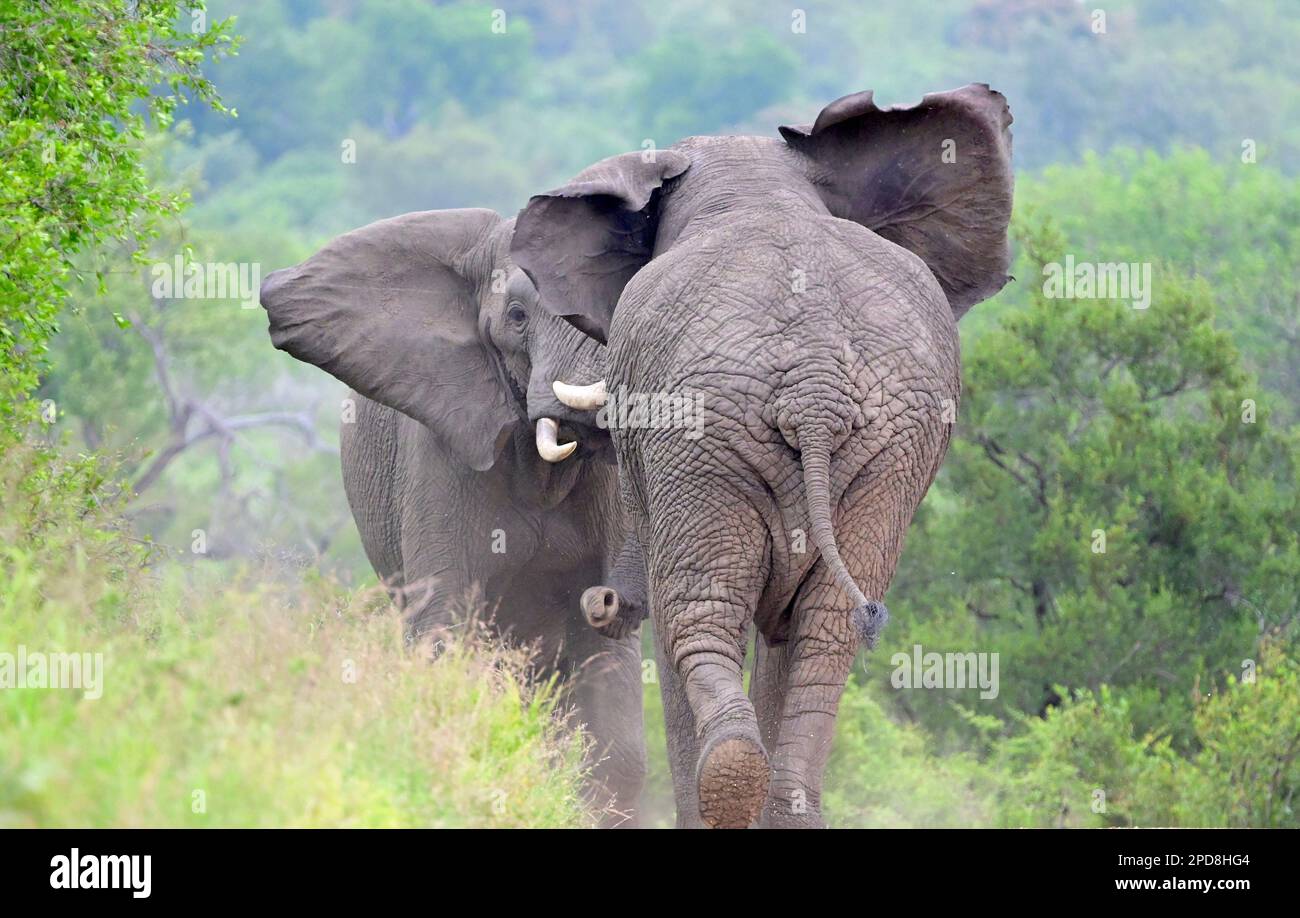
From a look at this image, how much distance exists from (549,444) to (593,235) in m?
0.97

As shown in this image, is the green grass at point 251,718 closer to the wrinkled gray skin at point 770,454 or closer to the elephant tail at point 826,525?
the wrinkled gray skin at point 770,454

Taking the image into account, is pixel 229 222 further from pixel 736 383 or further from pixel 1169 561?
pixel 736 383

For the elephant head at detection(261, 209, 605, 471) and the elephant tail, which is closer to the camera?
the elephant tail

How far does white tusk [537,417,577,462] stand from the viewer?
8.05 meters

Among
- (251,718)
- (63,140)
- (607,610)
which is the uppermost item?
(63,140)

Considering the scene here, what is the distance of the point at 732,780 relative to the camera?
6230 millimetres

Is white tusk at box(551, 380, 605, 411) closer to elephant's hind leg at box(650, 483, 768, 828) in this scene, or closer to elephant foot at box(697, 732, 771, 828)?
elephant's hind leg at box(650, 483, 768, 828)

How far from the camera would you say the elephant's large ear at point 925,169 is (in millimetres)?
7336

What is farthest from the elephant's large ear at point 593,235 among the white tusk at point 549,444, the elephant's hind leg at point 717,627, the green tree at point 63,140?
the green tree at point 63,140

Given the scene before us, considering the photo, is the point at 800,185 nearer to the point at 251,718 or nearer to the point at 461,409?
the point at 461,409

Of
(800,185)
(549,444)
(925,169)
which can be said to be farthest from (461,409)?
(925,169)

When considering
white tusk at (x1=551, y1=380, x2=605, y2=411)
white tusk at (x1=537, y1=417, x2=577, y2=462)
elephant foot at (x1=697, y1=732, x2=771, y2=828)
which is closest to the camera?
elephant foot at (x1=697, y1=732, x2=771, y2=828)

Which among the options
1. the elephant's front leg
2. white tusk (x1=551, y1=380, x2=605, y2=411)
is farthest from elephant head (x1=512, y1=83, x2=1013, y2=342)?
the elephant's front leg

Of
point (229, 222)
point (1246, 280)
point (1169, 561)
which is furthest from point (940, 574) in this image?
point (229, 222)
